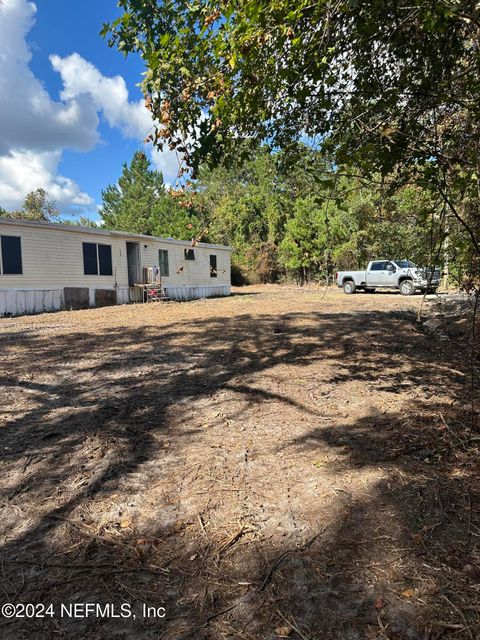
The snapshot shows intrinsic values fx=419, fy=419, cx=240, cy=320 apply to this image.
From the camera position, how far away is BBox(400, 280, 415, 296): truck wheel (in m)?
18.6

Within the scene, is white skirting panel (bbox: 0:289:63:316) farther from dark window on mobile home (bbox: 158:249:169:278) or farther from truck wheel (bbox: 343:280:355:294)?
truck wheel (bbox: 343:280:355:294)

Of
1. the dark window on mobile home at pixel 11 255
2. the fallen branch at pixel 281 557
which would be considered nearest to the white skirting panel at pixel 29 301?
the dark window on mobile home at pixel 11 255

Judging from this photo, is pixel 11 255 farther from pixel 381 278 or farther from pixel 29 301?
pixel 381 278

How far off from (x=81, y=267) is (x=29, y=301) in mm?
2291

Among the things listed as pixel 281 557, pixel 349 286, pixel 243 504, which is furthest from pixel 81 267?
pixel 281 557

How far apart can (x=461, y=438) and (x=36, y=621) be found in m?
2.72

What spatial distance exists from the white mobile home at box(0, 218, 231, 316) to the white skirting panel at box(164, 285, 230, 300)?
4 cm

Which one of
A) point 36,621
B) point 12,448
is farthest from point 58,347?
point 36,621

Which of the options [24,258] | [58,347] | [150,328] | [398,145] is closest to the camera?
[398,145]

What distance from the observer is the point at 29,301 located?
43.2 feet

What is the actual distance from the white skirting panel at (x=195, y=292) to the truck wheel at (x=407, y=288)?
8560 millimetres

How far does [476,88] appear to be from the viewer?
8.80 feet

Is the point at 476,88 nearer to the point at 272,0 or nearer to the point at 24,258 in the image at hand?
the point at 272,0

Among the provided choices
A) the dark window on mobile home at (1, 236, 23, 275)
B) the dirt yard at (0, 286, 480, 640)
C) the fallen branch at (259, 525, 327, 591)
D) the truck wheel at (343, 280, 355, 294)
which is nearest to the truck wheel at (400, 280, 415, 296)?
the truck wheel at (343, 280, 355, 294)
